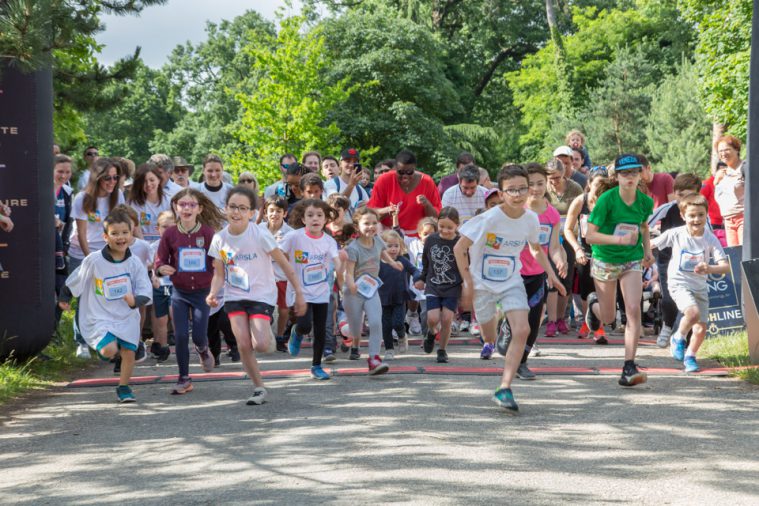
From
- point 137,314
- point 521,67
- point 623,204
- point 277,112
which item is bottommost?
point 137,314

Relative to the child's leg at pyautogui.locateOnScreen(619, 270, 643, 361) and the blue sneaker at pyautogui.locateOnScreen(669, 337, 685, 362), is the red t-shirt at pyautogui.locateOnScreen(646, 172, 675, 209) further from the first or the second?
the child's leg at pyautogui.locateOnScreen(619, 270, 643, 361)

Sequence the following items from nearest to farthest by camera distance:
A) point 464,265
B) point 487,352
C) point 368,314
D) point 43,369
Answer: point 464,265 < point 368,314 < point 43,369 < point 487,352

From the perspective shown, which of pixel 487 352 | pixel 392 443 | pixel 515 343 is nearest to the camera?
pixel 392 443

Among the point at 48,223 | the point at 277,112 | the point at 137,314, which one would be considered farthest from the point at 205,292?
the point at 277,112

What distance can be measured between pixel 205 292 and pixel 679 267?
469 centimetres

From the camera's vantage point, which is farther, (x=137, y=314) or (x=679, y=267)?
(x=679, y=267)

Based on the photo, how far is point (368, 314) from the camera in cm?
1034

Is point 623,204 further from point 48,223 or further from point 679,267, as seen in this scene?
point 48,223

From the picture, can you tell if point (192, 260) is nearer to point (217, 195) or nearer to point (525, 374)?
point (525, 374)

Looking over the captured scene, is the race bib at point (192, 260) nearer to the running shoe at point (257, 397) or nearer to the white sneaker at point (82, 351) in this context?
the running shoe at point (257, 397)

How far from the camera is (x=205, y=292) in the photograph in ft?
32.2

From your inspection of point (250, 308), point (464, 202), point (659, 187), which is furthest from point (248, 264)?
point (659, 187)

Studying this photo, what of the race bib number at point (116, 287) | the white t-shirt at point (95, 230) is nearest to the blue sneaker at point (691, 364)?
the race bib number at point (116, 287)

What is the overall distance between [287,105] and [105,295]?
108 feet
